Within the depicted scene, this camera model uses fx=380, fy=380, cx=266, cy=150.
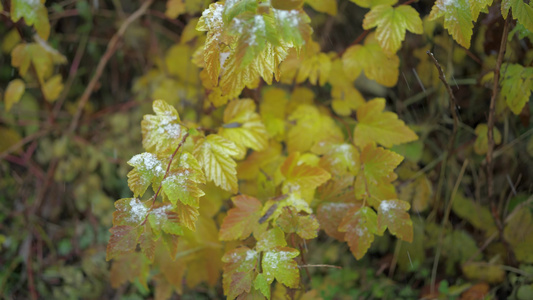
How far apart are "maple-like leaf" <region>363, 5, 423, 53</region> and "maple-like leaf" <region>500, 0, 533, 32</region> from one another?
254 millimetres

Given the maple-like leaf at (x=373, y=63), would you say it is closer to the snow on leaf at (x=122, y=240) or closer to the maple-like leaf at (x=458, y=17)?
the maple-like leaf at (x=458, y=17)

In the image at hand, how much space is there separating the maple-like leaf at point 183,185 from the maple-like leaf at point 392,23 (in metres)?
0.76

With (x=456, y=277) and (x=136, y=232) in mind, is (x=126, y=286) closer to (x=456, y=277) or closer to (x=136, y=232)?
(x=136, y=232)

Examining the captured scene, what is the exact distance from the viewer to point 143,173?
1028mm

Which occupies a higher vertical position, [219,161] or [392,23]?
[392,23]

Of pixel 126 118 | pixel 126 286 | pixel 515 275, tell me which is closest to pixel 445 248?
pixel 515 275

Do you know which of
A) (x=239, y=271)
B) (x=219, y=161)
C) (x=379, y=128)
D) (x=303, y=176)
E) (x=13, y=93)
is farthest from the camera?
(x=13, y=93)

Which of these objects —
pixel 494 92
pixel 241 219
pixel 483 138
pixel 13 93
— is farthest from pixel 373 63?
pixel 13 93

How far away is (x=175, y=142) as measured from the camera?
1.12m

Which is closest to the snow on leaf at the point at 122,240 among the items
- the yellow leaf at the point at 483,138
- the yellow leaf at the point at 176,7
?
the yellow leaf at the point at 176,7

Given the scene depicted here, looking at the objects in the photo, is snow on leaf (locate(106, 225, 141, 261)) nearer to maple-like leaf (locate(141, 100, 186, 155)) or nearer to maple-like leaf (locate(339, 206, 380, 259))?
maple-like leaf (locate(141, 100, 186, 155))

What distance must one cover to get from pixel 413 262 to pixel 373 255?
266 mm

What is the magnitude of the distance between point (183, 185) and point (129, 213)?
16 centimetres

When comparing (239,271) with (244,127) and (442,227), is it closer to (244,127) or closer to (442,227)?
(244,127)
